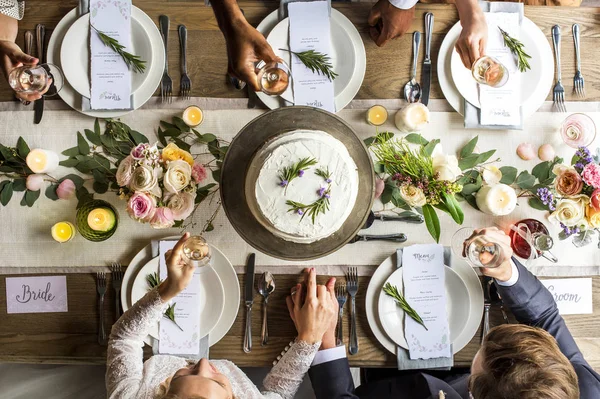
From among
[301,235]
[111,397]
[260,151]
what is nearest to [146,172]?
[260,151]

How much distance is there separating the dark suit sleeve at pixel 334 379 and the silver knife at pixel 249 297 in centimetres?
25

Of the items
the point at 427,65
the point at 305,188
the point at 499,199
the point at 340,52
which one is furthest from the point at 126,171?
the point at 499,199

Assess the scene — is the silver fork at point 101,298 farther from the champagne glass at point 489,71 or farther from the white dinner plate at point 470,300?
the champagne glass at point 489,71

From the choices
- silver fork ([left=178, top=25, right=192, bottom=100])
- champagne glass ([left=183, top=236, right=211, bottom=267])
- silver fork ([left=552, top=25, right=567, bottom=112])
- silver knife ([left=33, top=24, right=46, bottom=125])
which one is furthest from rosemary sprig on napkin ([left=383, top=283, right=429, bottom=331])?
silver knife ([left=33, top=24, right=46, bottom=125])

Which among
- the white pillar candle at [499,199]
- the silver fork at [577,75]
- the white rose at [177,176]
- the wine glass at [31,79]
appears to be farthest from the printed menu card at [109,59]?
the silver fork at [577,75]

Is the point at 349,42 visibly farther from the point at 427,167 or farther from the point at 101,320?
the point at 101,320

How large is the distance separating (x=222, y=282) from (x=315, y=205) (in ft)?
1.76

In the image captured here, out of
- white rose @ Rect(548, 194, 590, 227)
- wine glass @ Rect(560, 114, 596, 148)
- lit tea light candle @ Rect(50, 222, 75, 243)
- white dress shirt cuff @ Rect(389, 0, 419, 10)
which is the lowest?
lit tea light candle @ Rect(50, 222, 75, 243)

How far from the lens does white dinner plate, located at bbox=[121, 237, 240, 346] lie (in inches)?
64.0

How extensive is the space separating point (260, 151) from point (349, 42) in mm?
563

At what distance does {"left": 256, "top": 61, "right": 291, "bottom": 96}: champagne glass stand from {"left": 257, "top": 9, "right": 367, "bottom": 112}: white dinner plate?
0.31 ft

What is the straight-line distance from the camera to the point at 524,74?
1.64 m

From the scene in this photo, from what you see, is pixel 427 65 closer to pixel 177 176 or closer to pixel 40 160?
pixel 177 176

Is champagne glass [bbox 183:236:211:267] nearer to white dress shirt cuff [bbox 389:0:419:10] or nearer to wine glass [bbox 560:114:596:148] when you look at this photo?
white dress shirt cuff [bbox 389:0:419:10]
